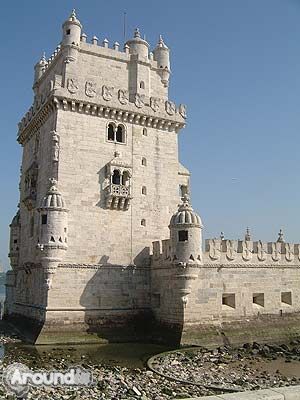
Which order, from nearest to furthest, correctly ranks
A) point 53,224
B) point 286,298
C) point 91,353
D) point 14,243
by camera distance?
1. point 91,353
2. point 53,224
3. point 286,298
4. point 14,243

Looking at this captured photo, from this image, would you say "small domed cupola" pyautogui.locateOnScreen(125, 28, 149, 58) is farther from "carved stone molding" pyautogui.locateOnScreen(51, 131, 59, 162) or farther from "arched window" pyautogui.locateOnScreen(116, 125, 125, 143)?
"carved stone molding" pyautogui.locateOnScreen(51, 131, 59, 162)

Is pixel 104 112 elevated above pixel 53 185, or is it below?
above

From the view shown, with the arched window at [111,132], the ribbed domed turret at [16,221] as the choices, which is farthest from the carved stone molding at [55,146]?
the ribbed domed turret at [16,221]

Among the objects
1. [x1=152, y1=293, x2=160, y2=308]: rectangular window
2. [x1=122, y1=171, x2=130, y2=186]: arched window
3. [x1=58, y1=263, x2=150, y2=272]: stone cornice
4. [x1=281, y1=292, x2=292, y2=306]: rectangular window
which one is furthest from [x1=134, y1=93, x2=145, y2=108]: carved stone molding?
[x1=281, y1=292, x2=292, y2=306]: rectangular window

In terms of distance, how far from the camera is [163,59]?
32.3m

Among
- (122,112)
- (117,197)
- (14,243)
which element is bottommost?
(14,243)

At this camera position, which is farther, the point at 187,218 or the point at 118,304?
the point at 118,304

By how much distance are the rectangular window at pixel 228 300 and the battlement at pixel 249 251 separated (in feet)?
6.81

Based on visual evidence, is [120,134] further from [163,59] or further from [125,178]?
[163,59]

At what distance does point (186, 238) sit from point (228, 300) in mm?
5250

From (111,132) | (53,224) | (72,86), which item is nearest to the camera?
(53,224)

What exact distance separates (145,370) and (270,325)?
38.8ft

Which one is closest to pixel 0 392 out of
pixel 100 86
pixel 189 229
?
pixel 189 229

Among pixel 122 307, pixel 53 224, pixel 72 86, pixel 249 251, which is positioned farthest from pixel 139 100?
pixel 122 307
